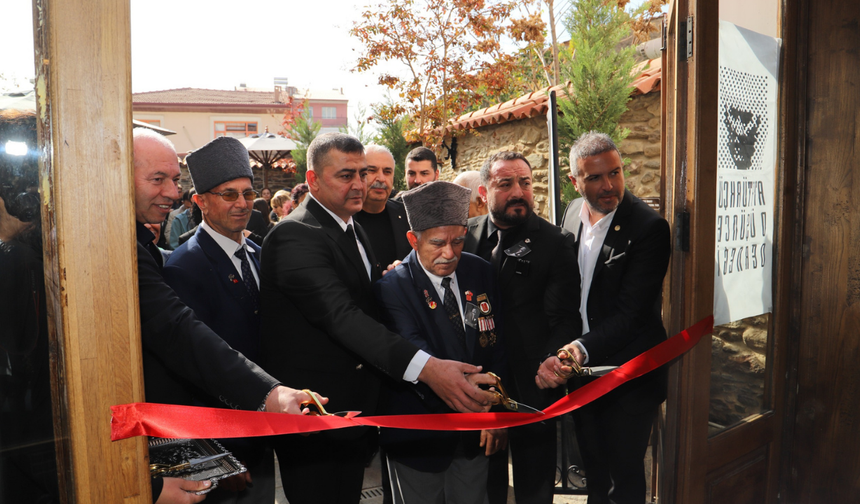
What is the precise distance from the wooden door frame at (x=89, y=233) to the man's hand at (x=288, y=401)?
1.27 ft

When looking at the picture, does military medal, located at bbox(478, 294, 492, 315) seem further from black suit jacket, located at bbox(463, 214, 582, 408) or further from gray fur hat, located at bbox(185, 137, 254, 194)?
gray fur hat, located at bbox(185, 137, 254, 194)

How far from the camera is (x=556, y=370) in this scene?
7.61ft

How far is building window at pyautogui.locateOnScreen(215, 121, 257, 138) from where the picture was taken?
29.1m

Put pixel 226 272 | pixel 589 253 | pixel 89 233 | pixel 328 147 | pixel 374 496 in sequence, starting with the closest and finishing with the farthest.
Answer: pixel 89 233 → pixel 226 272 → pixel 328 147 → pixel 589 253 → pixel 374 496

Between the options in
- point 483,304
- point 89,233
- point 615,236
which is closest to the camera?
point 89,233

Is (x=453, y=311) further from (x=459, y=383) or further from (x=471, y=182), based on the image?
(x=471, y=182)

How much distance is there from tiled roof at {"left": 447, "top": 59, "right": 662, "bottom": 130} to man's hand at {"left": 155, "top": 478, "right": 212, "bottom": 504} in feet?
11.9

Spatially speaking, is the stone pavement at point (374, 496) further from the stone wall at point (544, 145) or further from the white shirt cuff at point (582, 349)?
the stone wall at point (544, 145)

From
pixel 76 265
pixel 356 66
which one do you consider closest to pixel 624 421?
pixel 76 265

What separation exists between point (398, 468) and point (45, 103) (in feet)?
5.62

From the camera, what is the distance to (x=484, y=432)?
222 centimetres

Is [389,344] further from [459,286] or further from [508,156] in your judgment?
[508,156]

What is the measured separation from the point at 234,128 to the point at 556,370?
98.9 ft

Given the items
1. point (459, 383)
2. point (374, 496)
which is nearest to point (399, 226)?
point (374, 496)
